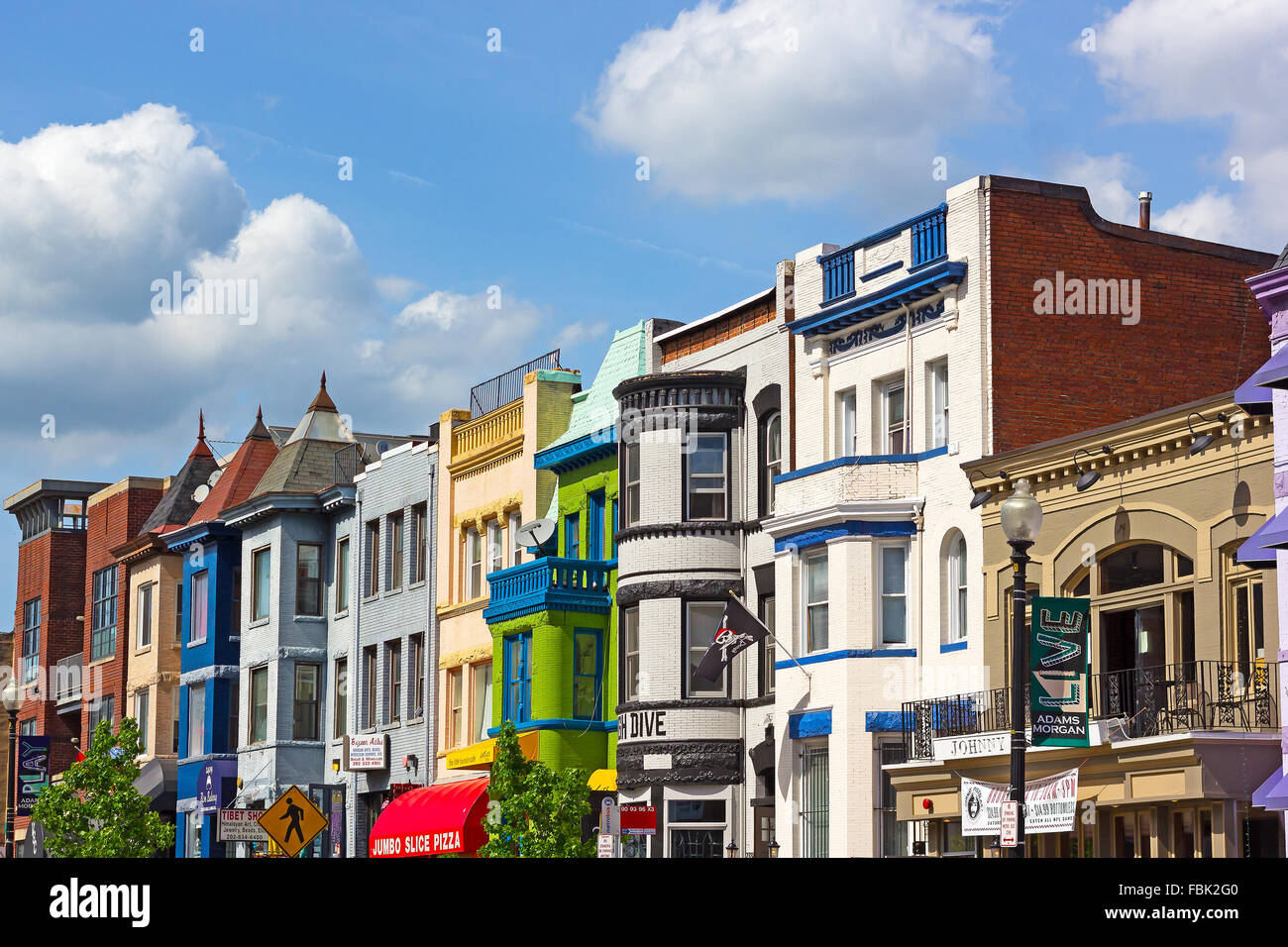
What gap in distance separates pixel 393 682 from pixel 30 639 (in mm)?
30596

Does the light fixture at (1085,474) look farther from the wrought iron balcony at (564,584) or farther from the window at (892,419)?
the wrought iron balcony at (564,584)

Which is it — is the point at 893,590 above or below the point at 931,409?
below

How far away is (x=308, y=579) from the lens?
57.8m

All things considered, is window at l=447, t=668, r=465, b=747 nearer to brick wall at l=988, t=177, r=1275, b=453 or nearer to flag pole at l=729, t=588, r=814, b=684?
flag pole at l=729, t=588, r=814, b=684

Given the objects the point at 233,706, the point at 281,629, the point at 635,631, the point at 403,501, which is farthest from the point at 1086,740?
the point at 233,706

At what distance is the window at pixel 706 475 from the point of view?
40.8 meters

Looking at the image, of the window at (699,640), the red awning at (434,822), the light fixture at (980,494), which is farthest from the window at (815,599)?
the red awning at (434,822)

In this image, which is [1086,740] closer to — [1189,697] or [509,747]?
[1189,697]

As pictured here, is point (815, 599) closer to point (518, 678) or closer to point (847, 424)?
point (847, 424)

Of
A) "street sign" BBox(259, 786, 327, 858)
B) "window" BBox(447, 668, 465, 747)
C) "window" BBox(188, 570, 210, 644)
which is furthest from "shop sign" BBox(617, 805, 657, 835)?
"window" BBox(188, 570, 210, 644)

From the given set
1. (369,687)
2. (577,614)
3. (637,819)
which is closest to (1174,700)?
(637,819)

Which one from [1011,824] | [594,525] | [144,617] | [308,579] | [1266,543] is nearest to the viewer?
[1011,824]

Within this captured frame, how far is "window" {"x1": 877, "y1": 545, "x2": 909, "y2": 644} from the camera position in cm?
3519

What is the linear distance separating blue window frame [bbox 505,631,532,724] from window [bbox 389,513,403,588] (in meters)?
8.42
